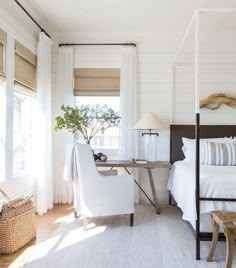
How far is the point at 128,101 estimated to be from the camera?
4773 mm

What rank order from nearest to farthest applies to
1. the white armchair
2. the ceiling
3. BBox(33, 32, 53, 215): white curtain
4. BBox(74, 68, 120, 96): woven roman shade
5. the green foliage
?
the white armchair, the ceiling, BBox(33, 32, 53, 215): white curtain, the green foliage, BBox(74, 68, 120, 96): woven roman shade

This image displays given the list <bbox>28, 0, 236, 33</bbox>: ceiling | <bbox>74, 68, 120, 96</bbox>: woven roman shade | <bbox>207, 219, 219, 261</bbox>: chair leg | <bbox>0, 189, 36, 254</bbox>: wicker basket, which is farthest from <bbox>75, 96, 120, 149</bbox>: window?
<bbox>207, 219, 219, 261</bbox>: chair leg

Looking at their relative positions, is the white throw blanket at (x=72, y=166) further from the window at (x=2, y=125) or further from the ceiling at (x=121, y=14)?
the ceiling at (x=121, y=14)

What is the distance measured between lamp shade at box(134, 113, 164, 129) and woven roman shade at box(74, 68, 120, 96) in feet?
2.48

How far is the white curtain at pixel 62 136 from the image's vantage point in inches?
190

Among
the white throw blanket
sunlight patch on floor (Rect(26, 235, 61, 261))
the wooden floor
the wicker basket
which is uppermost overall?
the white throw blanket

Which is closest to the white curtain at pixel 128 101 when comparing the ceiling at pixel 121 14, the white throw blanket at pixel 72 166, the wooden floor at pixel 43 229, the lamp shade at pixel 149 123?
the lamp shade at pixel 149 123

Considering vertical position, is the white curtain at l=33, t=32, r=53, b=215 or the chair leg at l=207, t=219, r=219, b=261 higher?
the white curtain at l=33, t=32, r=53, b=215

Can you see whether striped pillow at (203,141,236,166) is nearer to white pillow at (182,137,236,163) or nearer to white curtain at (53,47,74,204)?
white pillow at (182,137,236,163)

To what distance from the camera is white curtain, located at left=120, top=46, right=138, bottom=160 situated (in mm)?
4757

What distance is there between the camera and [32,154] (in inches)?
165

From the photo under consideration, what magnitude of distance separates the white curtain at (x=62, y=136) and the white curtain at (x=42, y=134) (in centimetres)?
41

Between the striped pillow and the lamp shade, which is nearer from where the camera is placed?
the striped pillow

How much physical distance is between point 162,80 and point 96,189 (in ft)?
7.65
